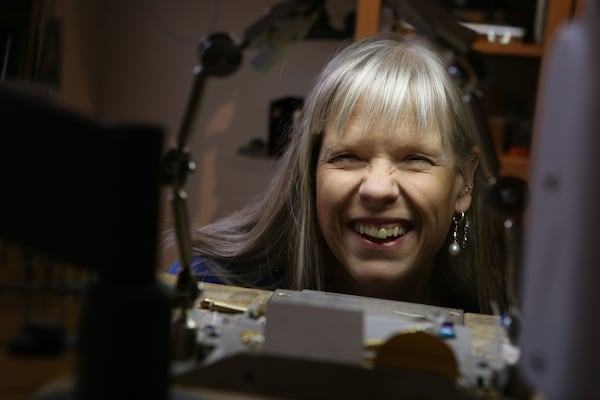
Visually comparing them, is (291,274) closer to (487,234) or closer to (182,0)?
(487,234)

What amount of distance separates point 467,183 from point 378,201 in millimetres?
222

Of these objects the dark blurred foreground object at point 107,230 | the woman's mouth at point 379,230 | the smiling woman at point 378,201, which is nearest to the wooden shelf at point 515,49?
the smiling woman at point 378,201

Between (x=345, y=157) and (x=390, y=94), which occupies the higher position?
(x=390, y=94)

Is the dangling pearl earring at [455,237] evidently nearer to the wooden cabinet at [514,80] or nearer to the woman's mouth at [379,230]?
the woman's mouth at [379,230]

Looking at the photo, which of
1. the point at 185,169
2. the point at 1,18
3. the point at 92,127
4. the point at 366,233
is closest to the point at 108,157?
the point at 92,127

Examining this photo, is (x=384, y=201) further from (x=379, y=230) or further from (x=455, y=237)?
(x=455, y=237)

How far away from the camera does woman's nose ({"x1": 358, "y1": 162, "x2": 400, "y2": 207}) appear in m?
1.27

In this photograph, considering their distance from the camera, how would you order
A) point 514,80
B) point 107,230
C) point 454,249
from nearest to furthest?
1. point 107,230
2. point 454,249
3. point 514,80

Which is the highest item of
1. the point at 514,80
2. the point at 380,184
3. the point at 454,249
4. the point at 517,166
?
the point at 514,80

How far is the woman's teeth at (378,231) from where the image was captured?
1335mm

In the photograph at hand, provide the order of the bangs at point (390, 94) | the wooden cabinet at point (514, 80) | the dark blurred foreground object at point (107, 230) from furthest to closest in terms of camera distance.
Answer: the wooden cabinet at point (514, 80), the bangs at point (390, 94), the dark blurred foreground object at point (107, 230)

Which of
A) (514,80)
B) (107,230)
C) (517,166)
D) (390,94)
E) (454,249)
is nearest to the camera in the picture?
(107,230)

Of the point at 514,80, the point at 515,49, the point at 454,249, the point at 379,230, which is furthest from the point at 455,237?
the point at 514,80

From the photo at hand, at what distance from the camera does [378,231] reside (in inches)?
52.6
